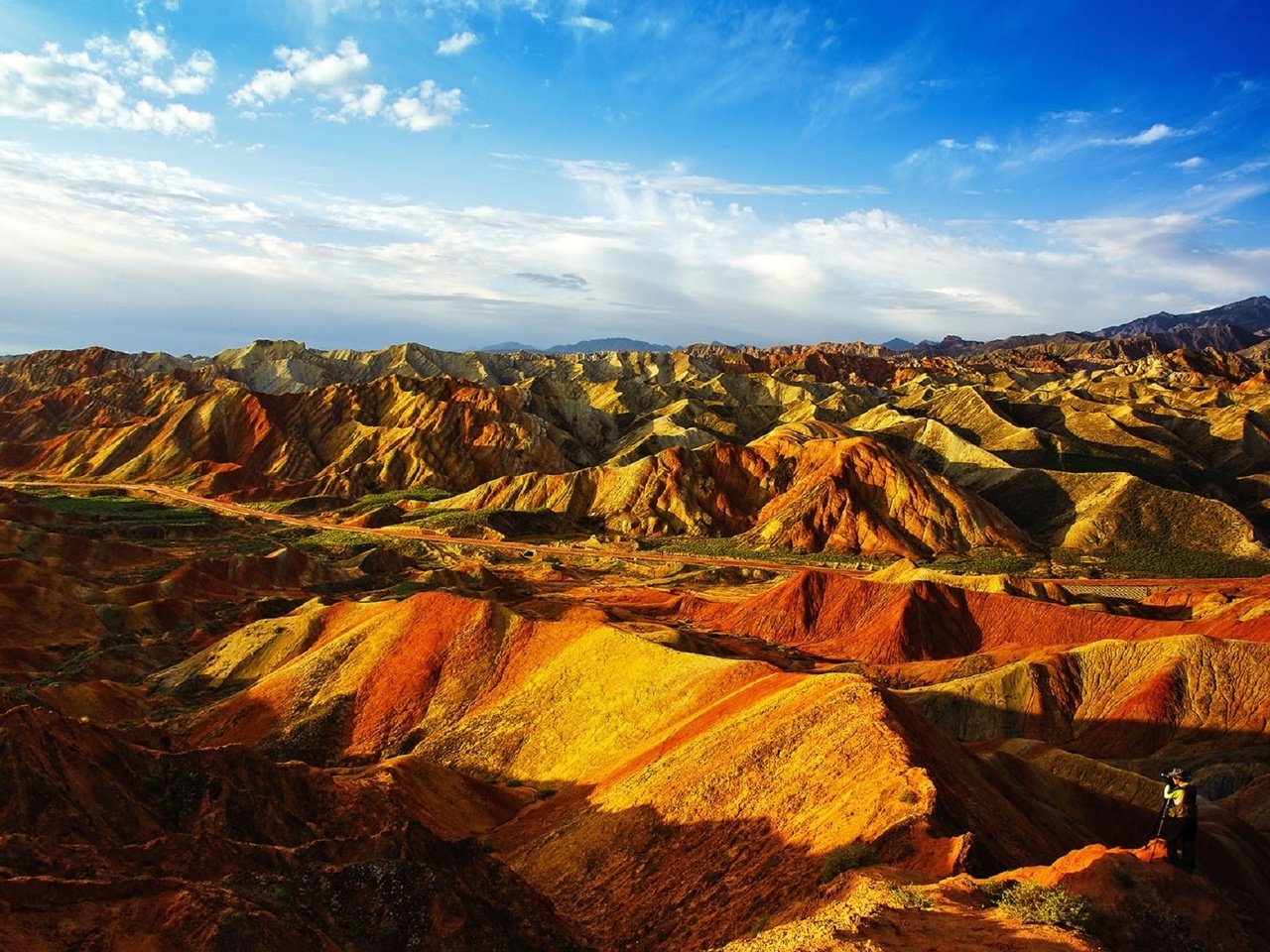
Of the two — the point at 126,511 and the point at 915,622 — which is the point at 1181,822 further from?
the point at 126,511

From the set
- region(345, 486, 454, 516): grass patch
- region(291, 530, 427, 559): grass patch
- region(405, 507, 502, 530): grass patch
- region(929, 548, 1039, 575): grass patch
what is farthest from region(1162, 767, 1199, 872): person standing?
region(345, 486, 454, 516): grass patch

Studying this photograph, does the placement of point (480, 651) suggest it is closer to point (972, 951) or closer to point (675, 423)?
point (972, 951)

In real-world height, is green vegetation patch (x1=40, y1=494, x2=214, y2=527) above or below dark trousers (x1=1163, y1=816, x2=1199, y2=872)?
below

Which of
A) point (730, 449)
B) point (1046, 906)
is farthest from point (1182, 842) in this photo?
point (730, 449)

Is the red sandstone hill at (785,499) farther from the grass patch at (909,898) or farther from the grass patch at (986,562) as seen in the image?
the grass patch at (909,898)

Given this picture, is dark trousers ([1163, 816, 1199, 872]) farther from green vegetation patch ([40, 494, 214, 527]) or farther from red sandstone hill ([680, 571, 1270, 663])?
green vegetation patch ([40, 494, 214, 527])

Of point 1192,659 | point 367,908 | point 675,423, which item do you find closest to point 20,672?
point 367,908
